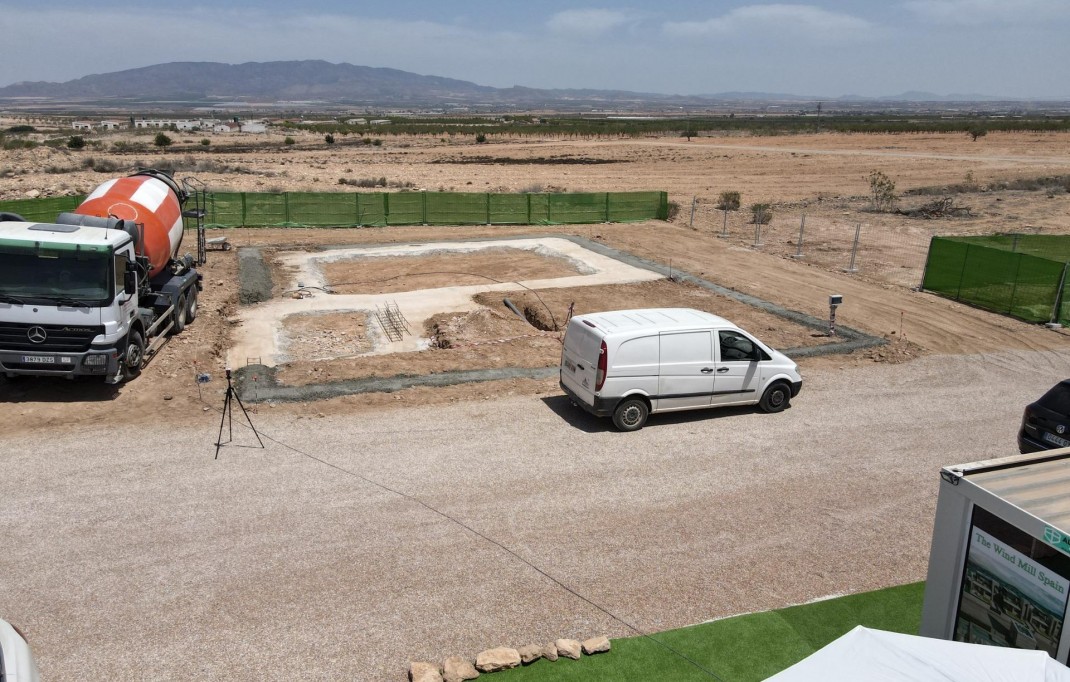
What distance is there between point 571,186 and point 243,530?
46488 millimetres

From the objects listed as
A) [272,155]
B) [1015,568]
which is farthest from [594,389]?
[272,155]

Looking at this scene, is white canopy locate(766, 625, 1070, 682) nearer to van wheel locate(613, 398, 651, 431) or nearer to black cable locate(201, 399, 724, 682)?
black cable locate(201, 399, 724, 682)

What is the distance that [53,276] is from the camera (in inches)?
555

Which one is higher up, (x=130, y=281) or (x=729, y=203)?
(x=729, y=203)

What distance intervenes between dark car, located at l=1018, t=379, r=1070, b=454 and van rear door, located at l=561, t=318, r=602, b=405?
6.31 metres

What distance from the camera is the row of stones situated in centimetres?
738

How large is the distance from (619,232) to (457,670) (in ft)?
94.0

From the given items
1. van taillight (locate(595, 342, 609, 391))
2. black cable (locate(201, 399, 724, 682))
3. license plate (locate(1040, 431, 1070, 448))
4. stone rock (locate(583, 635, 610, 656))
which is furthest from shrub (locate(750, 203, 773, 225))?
stone rock (locate(583, 635, 610, 656))

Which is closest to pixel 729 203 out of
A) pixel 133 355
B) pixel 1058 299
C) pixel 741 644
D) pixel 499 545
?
pixel 1058 299

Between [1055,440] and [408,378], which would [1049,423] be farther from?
[408,378]

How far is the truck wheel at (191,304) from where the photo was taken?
64.3 feet

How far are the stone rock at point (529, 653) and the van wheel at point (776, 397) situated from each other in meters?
8.44

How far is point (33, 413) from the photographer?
13969mm

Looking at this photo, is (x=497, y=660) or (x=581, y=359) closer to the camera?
(x=497, y=660)
